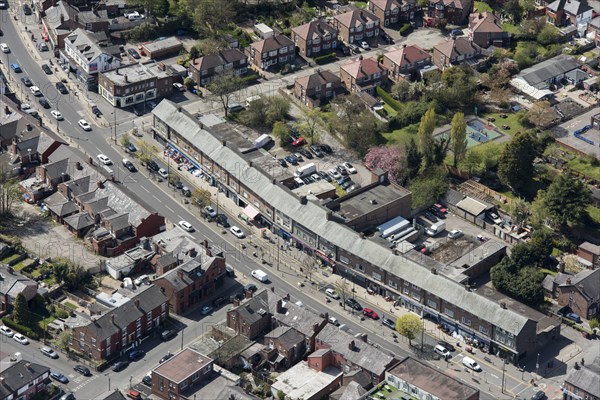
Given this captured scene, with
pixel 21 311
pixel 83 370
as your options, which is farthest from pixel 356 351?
pixel 21 311

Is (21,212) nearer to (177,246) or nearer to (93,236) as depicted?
(93,236)


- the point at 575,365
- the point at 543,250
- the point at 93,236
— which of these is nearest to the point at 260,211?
the point at 93,236

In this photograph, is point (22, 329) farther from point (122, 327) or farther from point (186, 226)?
point (186, 226)

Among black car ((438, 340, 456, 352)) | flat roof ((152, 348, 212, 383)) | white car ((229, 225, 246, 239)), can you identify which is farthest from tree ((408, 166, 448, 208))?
flat roof ((152, 348, 212, 383))

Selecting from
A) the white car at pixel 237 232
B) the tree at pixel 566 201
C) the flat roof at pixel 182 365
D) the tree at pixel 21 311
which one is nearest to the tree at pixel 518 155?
the tree at pixel 566 201

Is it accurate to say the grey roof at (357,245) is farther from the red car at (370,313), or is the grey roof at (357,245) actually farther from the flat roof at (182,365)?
the flat roof at (182,365)

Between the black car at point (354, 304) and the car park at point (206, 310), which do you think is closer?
the car park at point (206, 310)
